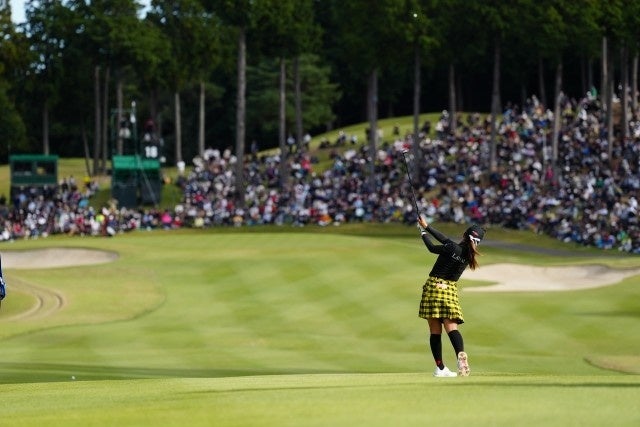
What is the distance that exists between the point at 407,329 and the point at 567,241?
1042 inches

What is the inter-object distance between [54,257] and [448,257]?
A: 3979cm

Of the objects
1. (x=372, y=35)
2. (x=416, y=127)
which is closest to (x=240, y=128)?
(x=372, y=35)

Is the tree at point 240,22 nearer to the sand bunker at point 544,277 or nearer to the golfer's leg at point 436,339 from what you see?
the sand bunker at point 544,277

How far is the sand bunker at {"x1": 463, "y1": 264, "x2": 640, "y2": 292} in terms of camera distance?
43844 millimetres

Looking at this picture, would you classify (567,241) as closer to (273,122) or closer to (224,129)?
(273,122)

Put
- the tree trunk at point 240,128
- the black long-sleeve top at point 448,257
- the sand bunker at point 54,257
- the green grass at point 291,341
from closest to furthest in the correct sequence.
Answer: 1. the green grass at point 291,341
2. the black long-sleeve top at point 448,257
3. the sand bunker at point 54,257
4. the tree trunk at point 240,128

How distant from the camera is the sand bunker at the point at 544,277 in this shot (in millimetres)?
43844

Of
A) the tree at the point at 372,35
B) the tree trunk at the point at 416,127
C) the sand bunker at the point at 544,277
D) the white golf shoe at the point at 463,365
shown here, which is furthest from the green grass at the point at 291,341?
the tree at the point at 372,35

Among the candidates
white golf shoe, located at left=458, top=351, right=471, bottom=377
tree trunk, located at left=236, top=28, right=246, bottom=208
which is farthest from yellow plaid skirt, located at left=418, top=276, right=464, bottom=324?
tree trunk, located at left=236, top=28, right=246, bottom=208

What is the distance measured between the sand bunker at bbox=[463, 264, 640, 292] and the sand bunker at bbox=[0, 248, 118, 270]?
52.8 ft

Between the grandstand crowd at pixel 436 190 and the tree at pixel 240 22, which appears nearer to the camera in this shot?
the grandstand crowd at pixel 436 190

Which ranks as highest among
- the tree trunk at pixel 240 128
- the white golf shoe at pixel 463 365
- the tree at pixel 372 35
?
the tree at pixel 372 35

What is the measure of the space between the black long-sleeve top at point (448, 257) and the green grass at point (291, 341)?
60.1 inches

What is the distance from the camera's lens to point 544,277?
153ft
